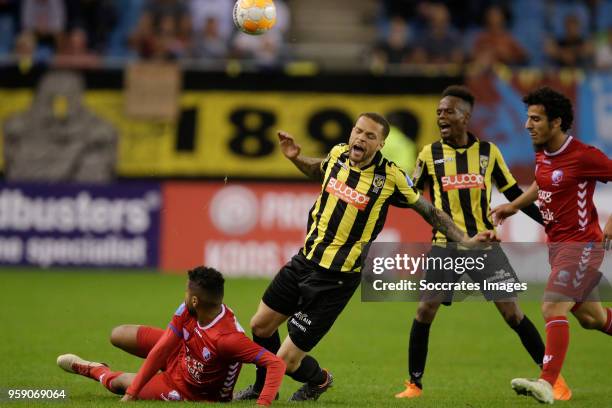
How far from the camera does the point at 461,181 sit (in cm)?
877

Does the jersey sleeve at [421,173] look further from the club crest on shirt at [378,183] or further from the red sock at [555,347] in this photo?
the red sock at [555,347]

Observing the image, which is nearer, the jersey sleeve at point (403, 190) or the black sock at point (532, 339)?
the jersey sleeve at point (403, 190)

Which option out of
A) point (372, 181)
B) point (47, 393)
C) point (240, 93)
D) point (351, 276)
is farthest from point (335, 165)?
point (240, 93)

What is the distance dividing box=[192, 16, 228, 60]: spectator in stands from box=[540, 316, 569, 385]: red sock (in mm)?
11361

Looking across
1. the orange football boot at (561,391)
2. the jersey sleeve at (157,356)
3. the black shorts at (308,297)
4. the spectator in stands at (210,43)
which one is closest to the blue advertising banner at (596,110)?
the spectator in stands at (210,43)

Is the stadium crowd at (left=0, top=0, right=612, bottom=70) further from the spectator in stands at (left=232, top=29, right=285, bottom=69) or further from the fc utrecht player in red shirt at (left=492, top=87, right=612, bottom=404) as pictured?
the fc utrecht player in red shirt at (left=492, top=87, right=612, bottom=404)

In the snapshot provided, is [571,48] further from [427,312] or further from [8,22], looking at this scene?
[427,312]

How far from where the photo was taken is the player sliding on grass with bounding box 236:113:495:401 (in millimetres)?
7840

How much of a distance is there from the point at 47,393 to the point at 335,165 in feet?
8.69

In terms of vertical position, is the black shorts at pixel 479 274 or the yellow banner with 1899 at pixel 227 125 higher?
the yellow banner with 1899 at pixel 227 125

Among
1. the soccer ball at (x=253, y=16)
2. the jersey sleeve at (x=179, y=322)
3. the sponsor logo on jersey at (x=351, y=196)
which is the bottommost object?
the jersey sleeve at (x=179, y=322)

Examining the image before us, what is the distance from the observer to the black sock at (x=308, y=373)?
7.92 meters

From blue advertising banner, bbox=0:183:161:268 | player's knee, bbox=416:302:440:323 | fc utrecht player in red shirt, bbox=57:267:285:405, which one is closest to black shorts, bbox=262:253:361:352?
fc utrecht player in red shirt, bbox=57:267:285:405

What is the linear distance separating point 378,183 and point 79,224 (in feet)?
32.7
